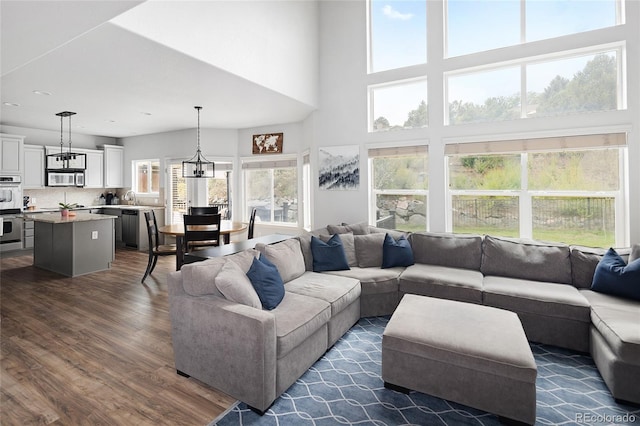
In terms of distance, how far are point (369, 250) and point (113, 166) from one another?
7.62 meters

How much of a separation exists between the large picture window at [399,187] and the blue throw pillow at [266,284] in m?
2.96

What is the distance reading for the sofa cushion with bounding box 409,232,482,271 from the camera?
3.72 m

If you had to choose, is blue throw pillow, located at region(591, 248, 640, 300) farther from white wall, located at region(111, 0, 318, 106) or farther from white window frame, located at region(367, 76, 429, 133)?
white wall, located at region(111, 0, 318, 106)

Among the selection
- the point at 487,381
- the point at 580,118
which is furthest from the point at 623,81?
the point at 487,381

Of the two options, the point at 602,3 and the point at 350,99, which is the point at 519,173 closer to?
the point at 602,3

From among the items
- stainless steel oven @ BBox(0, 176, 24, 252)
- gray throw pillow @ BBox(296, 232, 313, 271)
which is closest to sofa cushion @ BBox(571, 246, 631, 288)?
gray throw pillow @ BBox(296, 232, 313, 271)

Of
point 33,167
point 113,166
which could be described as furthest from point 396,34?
point 33,167

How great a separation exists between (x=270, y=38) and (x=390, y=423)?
14.8ft

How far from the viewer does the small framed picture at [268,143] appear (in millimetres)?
6695

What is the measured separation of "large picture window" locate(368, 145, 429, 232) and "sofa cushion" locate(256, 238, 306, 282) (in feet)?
7.09

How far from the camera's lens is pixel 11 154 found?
6441 millimetres

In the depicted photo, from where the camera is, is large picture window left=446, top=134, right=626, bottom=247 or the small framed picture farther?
the small framed picture

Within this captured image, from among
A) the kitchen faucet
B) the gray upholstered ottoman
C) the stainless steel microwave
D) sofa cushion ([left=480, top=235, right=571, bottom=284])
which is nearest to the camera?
the gray upholstered ottoman

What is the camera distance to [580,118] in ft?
12.6
